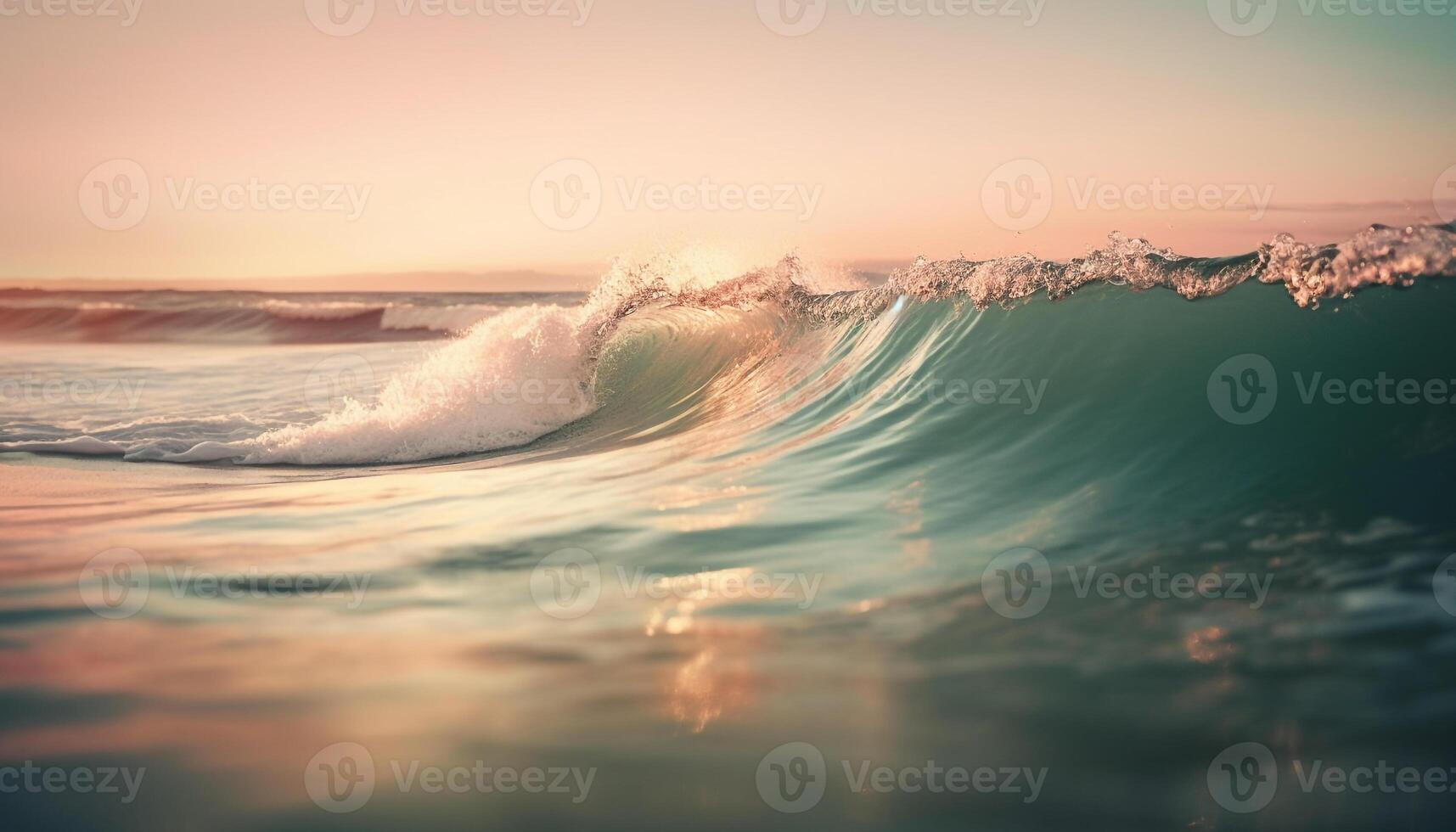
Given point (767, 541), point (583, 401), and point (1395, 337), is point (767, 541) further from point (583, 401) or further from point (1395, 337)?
point (583, 401)

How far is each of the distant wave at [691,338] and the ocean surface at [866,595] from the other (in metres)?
0.06

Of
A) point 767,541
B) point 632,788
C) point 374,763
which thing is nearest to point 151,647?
point 374,763

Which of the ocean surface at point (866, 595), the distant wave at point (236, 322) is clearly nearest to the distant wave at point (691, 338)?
the ocean surface at point (866, 595)

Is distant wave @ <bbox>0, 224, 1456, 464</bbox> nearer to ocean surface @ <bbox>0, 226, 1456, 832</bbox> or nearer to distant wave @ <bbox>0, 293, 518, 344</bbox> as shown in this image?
ocean surface @ <bbox>0, 226, 1456, 832</bbox>

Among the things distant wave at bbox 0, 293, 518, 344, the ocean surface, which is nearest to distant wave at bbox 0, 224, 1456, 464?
the ocean surface

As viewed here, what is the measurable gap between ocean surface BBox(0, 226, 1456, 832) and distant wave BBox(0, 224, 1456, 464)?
57 mm

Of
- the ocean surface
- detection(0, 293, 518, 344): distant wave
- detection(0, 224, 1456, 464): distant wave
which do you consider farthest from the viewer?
detection(0, 293, 518, 344): distant wave

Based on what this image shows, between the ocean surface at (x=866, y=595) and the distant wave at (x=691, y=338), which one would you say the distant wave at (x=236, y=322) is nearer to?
the distant wave at (x=691, y=338)

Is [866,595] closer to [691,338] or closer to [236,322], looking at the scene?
A: [691,338]

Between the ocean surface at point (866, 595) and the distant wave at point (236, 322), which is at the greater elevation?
the distant wave at point (236, 322)

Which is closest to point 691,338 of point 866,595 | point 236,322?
point 866,595

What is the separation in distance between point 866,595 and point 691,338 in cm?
814

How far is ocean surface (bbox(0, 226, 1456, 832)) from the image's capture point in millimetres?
2318

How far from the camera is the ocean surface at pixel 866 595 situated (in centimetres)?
232
